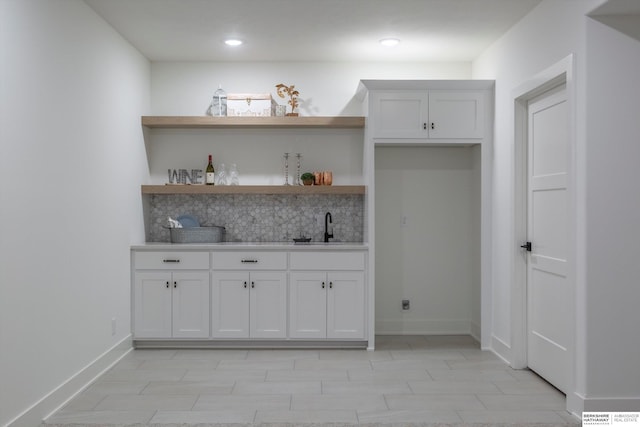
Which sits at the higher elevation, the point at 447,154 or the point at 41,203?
the point at 447,154

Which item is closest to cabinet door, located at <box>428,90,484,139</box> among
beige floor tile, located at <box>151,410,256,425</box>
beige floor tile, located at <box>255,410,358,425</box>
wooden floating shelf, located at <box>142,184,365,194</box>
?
wooden floating shelf, located at <box>142,184,365,194</box>

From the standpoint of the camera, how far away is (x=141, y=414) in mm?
3346

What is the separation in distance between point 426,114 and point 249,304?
2.21m

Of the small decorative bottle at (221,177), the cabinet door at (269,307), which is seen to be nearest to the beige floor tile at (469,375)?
the cabinet door at (269,307)

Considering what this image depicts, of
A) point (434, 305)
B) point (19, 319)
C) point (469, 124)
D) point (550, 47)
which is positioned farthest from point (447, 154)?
point (19, 319)

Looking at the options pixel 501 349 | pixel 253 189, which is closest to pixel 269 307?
pixel 253 189

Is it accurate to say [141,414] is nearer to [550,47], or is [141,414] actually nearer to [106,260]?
[106,260]

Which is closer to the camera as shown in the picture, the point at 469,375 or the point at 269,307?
the point at 469,375

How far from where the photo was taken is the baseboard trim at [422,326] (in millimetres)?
5512

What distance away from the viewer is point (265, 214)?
18.0ft

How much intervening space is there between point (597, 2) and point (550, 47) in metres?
0.63

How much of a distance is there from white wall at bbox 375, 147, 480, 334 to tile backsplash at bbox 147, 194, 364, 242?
29 centimetres

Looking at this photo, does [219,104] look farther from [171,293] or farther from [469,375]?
[469,375]

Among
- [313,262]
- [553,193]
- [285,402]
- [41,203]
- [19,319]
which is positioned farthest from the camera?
[313,262]
